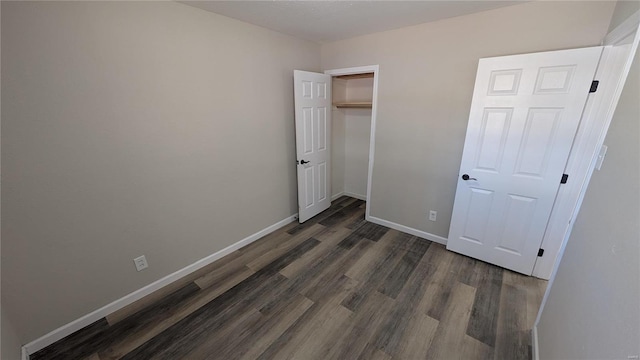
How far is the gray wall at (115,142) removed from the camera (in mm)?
1413

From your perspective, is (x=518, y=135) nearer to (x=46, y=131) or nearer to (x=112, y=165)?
(x=112, y=165)

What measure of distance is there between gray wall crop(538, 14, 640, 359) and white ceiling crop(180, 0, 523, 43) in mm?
1453

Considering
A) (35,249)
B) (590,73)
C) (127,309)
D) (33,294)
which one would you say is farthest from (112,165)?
(590,73)

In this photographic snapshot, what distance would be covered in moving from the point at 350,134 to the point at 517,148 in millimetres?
2447

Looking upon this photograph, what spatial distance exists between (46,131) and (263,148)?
170 cm

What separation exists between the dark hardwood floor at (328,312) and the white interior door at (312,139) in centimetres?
90

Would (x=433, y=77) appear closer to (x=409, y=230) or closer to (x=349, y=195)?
(x=409, y=230)

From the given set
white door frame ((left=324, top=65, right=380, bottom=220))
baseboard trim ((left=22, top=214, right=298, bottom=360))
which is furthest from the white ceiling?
baseboard trim ((left=22, top=214, right=298, bottom=360))

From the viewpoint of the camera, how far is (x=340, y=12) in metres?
2.13

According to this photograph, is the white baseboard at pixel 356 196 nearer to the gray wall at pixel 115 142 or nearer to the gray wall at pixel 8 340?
the gray wall at pixel 115 142

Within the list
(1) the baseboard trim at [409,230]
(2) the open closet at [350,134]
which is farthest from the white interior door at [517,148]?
(2) the open closet at [350,134]

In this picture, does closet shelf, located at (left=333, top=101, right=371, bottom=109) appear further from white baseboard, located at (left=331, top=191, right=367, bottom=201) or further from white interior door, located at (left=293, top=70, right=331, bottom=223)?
white baseboard, located at (left=331, top=191, right=367, bottom=201)

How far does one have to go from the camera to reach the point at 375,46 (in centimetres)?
280

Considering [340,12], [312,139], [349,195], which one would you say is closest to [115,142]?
[312,139]
